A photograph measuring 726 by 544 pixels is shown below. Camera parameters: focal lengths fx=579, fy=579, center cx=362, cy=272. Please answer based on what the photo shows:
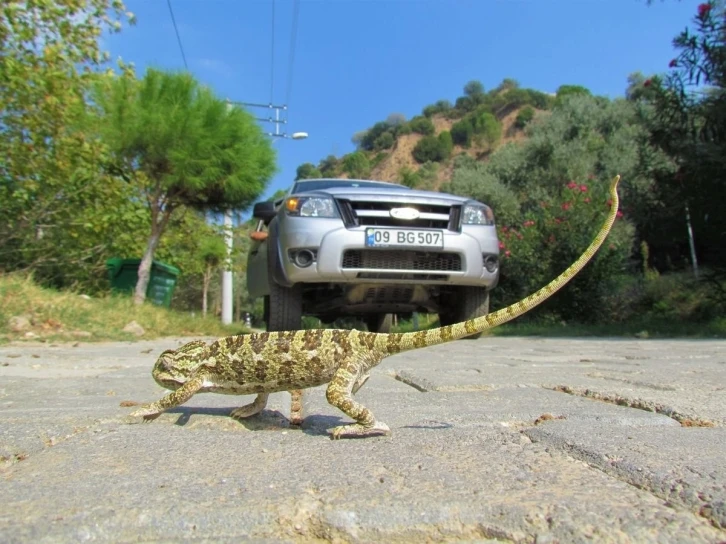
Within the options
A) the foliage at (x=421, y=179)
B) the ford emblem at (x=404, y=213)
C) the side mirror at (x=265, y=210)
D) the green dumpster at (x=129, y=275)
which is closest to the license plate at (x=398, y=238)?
the ford emblem at (x=404, y=213)

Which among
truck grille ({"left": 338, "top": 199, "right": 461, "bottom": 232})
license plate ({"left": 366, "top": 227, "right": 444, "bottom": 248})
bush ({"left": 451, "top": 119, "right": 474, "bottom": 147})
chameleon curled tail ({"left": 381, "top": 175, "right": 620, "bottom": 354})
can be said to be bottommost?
chameleon curled tail ({"left": 381, "top": 175, "right": 620, "bottom": 354})

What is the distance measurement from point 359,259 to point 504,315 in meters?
3.71

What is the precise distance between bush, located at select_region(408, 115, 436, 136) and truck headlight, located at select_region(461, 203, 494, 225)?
95.3 meters

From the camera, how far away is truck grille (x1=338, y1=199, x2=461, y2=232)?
5.48 meters

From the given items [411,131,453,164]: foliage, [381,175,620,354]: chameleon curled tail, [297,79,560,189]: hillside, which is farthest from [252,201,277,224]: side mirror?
[411,131,453,164]: foliage

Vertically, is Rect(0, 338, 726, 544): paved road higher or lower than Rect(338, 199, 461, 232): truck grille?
lower

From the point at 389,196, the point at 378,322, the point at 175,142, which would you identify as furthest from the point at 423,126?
the point at 389,196

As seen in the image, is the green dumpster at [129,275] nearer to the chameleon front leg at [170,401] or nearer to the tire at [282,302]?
the tire at [282,302]

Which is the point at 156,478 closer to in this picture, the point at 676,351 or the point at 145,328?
the point at 676,351

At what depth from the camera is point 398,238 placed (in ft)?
17.4

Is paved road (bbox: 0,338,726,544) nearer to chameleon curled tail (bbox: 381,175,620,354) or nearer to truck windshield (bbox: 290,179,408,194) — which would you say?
chameleon curled tail (bbox: 381,175,620,354)

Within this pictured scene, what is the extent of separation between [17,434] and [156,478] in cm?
74

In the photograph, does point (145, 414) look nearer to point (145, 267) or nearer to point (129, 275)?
point (145, 267)

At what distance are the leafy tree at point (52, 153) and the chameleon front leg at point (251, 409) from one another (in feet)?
24.7
